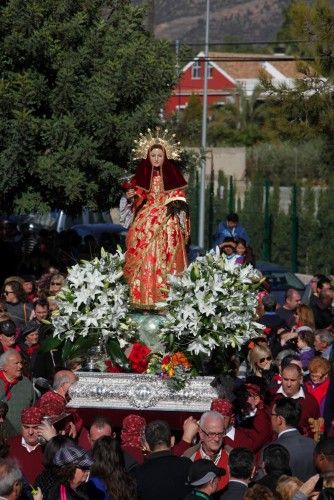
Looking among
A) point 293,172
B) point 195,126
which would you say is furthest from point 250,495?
point 293,172

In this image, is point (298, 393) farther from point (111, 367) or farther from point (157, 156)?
point (157, 156)

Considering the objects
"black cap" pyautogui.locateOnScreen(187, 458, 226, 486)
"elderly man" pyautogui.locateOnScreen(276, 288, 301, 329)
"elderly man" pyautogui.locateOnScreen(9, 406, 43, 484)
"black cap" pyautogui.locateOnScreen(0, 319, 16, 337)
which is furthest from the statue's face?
"black cap" pyautogui.locateOnScreen(187, 458, 226, 486)

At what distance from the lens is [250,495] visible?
27.1 feet

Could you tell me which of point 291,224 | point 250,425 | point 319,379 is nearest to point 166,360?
point 250,425

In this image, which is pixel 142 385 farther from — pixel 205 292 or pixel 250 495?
pixel 250 495

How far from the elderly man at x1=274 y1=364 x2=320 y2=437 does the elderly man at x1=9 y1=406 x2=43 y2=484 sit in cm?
224

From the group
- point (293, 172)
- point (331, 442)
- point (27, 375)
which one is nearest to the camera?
point (331, 442)

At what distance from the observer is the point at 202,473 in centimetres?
855

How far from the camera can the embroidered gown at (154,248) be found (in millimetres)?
12953

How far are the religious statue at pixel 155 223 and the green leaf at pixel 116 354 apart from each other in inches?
36.2

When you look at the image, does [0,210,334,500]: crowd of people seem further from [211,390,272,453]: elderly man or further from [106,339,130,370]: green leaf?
[106,339,130,370]: green leaf

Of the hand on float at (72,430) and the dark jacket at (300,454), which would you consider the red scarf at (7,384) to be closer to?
the hand on float at (72,430)

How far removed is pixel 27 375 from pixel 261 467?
3.72 metres

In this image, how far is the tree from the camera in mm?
20562
